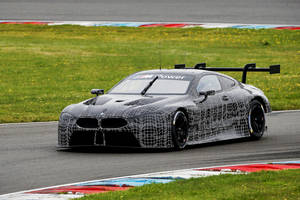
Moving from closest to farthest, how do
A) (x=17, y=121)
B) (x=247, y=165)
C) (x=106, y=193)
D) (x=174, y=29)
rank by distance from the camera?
1. (x=106, y=193)
2. (x=247, y=165)
3. (x=17, y=121)
4. (x=174, y=29)

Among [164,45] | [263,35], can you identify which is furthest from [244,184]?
[263,35]

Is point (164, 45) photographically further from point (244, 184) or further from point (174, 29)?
point (244, 184)

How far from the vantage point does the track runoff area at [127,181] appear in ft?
25.9

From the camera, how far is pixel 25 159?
35.2ft

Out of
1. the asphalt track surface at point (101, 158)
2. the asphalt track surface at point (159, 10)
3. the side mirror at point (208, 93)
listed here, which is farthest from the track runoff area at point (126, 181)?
the asphalt track surface at point (159, 10)

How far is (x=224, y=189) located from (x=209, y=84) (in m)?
5.08

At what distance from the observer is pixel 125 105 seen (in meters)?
11.5

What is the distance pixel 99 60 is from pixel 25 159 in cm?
2020

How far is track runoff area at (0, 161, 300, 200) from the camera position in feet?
25.9

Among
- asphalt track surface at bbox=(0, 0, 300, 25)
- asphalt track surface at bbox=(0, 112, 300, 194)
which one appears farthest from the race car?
asphalt track surface at bbox=(0, 0, 300, 25)

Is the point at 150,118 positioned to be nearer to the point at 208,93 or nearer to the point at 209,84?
the point at 208,93

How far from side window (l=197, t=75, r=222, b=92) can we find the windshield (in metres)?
0.21

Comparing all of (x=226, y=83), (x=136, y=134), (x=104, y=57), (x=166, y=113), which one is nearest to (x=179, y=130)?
(x=166, y=113)

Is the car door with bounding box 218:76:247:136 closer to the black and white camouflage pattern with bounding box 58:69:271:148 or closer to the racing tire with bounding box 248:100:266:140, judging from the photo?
the black and white camouflage pattern with bounding box 58:69:271:148
